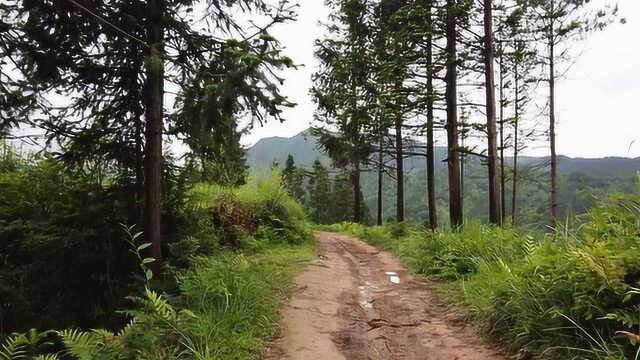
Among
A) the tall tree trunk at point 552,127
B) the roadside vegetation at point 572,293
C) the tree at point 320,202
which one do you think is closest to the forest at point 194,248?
the roadside vegetation at point 572,293

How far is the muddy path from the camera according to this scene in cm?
410

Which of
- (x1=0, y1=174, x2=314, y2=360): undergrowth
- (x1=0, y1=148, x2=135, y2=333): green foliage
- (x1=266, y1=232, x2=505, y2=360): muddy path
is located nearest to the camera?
(x1=0, y1=174, x2=314, y2=360): undergrowth

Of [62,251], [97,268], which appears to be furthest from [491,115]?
[62,251]

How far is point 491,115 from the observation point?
1084 cm

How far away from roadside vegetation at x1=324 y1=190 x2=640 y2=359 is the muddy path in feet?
1.06

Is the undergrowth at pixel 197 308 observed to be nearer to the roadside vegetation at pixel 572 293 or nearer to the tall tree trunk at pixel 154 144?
the tall tree trunk at pixel 154 144

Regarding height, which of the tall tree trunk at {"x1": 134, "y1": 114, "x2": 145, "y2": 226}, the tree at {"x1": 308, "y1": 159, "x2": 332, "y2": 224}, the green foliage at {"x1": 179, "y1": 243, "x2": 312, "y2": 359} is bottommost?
the tree at {"x1": 308, "y1": 159, "x2": 332, "y2": 224}

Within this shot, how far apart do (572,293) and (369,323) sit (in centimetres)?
214

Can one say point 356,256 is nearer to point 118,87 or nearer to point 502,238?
point 502,238

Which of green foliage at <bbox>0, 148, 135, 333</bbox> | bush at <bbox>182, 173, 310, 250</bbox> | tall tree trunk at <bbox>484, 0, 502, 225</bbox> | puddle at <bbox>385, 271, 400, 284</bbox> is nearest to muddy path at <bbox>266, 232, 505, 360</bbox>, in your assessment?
puddle at <bbox>385, 271, 400, 284</bbox>

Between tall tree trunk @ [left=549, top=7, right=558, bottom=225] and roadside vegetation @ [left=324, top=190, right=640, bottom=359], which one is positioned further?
tall tree trunk @ [left=549, top=7, right=558, bottom=225]

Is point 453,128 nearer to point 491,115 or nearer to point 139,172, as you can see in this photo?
point 491,115

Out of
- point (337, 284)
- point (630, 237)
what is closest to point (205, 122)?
point (337, 284)

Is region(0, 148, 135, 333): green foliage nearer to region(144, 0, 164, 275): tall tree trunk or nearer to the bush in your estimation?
region(144, 0, 164, 275): tall tree trunk
